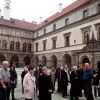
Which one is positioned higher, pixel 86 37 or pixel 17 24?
pixel 17 24

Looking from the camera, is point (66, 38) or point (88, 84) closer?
point (88, 84)

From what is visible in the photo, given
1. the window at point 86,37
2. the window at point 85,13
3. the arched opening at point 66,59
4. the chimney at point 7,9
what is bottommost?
the arched opening at point 66,59

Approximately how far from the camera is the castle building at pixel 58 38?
21578 millimetres

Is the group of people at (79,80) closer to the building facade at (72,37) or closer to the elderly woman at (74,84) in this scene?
the elderly woman at (74,84)

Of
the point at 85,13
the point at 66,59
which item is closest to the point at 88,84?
the point at 85,13

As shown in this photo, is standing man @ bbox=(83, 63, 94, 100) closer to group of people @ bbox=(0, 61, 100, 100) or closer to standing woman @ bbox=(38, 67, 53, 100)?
group of people @ bbox=(0, 61, 100, 100)

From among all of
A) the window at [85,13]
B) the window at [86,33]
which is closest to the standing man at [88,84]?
the window at [86,33]

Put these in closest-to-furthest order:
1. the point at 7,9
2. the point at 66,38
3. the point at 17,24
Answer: the point at 66,38
the point at 17,24
the point at 7,9

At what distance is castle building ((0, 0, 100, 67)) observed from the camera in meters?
21.6

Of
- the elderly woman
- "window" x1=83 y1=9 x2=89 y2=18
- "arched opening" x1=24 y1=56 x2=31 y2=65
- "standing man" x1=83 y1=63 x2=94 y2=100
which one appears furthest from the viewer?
"arched opening" x1=24 y1=56 x2=31 y2=65

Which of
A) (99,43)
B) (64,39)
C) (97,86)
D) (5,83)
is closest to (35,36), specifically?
(64,39)

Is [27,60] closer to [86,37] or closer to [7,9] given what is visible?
[7,9]

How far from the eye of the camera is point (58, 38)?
99.8ft

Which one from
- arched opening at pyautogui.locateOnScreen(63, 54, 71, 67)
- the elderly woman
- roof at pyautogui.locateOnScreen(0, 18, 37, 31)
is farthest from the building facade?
the elderly woman
